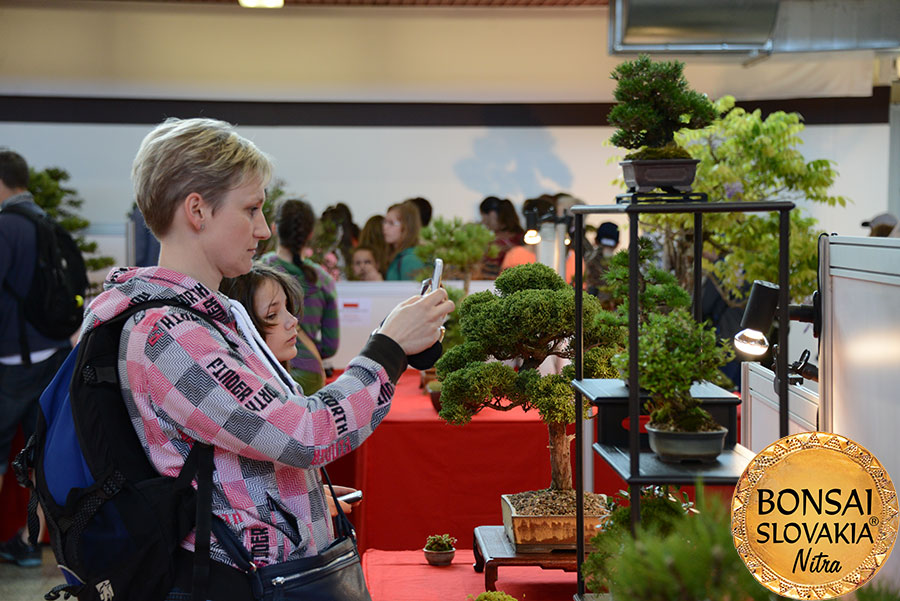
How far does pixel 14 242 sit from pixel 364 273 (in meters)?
2.28

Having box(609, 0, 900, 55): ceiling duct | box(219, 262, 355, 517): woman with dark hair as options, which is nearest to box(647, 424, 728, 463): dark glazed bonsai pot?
box(219, 262, 355, 517): woman with dark hair

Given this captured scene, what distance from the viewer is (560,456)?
6.89ft

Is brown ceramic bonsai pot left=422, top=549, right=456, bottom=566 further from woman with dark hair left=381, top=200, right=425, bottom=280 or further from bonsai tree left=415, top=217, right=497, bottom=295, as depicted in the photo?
woman with dark hair left=381, top=200, right=425, bottom=280

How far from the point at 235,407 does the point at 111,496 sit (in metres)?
0.19

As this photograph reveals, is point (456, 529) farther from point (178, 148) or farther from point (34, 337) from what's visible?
point (178, 148)

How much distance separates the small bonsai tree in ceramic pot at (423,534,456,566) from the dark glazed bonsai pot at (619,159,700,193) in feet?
3.70

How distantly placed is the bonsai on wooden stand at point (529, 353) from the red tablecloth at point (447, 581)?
0.12 meters

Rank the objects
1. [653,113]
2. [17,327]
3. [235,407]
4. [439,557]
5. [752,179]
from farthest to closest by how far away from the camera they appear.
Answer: [752,179] → [17,327] → [439,557] → [653,113] → [235,407]

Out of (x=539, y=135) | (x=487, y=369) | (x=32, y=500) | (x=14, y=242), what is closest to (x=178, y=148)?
(x=32, y=500)

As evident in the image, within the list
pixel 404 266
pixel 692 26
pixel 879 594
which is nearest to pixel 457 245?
pixel 404 266

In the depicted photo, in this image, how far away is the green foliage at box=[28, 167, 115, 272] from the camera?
236 inches

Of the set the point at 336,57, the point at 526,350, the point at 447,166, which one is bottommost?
the point at 526,350

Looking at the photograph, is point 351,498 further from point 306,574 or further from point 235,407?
point 235,407

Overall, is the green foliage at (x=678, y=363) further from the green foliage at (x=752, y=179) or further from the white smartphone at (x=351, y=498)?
the green foliage at (x=752, y=179)
